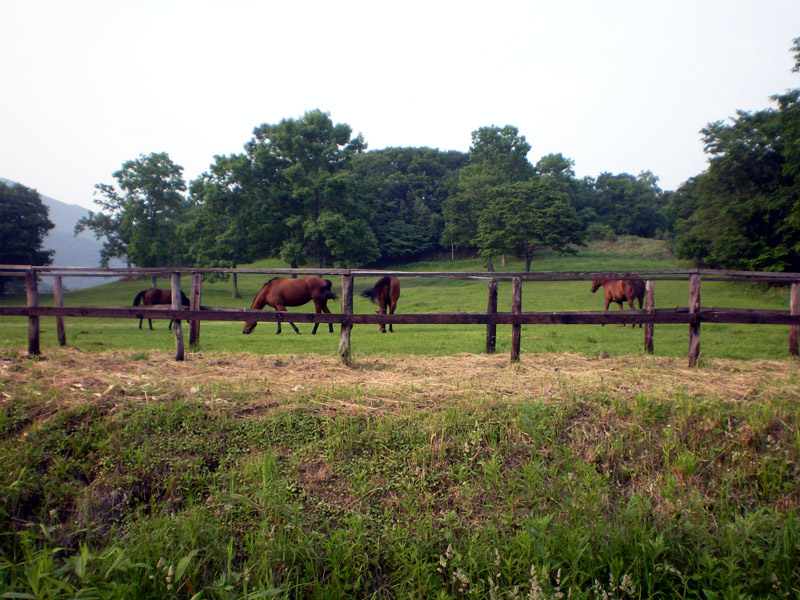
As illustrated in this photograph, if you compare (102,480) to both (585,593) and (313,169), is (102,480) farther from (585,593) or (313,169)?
(313,169)

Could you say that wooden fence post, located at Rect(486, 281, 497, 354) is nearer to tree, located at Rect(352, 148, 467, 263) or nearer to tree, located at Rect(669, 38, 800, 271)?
tree, located at Rect(669, 38, 800, 271)

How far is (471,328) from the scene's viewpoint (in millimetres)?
15336

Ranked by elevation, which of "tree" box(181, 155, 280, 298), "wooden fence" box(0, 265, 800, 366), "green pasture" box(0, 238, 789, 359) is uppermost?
"tree" box(181, 155, 280, 298)

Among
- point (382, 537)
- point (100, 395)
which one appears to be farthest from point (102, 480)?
point (382, 537)

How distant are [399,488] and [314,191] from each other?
33036 millimetres

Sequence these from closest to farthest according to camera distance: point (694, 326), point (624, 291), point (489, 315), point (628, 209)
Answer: point (489, 315)
point (694, 326)
point (624, 291)
point (628, 209)

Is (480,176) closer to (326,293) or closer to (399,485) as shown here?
(326,293)

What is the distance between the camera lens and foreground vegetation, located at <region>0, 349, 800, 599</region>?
3.13m

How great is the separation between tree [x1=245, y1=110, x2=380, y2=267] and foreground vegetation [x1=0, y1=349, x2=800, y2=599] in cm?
2836

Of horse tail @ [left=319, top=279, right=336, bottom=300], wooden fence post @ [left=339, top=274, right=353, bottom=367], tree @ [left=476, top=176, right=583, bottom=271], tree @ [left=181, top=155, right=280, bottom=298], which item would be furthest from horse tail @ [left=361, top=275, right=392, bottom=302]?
tree @ [left=181, top=155, right=280, bottom=298]

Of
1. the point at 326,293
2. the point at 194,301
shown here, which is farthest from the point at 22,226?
the point at 194,301

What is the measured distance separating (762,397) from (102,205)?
5261cm

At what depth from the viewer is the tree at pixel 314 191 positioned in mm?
33500

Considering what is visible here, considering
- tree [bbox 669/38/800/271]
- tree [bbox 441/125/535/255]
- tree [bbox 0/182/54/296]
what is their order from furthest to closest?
tree [bbox 441/125/535/255]
tree [bbox 0/182/54/296]
tree [bbox 669/38/800/271]
